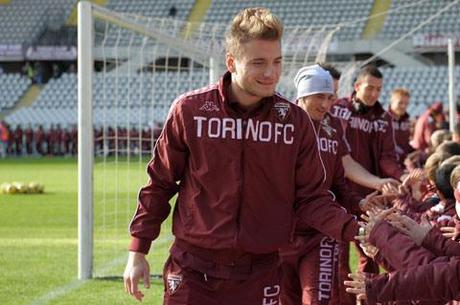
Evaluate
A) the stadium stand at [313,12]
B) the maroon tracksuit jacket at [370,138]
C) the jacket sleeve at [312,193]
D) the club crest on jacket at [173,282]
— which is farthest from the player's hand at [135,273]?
the stadium stand at [313,12]

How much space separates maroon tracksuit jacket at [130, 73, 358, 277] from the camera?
4.53 m

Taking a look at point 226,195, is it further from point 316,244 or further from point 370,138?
point 370,138

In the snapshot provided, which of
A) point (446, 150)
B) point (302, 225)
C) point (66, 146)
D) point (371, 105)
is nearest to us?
point (302, 225)

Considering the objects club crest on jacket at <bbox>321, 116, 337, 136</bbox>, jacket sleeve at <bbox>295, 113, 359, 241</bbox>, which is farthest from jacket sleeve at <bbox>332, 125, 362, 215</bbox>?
jacket sleeve at <bbox>295, 113, 359, 241</bbox>

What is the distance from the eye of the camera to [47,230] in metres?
14.7

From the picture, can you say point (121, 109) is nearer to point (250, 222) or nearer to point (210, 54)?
point (210, 54)

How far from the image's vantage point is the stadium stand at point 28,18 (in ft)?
162

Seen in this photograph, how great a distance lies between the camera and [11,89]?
47750 millimetres

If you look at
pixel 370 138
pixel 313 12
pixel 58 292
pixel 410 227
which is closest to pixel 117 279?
pixel 58 292

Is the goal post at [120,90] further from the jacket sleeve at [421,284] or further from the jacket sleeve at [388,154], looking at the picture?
the jacket sleeve at [421,284]

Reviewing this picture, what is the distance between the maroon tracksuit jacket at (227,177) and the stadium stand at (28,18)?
4566 cm

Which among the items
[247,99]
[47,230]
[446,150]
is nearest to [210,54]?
[47,230]

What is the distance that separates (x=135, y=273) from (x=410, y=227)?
3.88 feet

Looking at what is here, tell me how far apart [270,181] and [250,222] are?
0.20m
